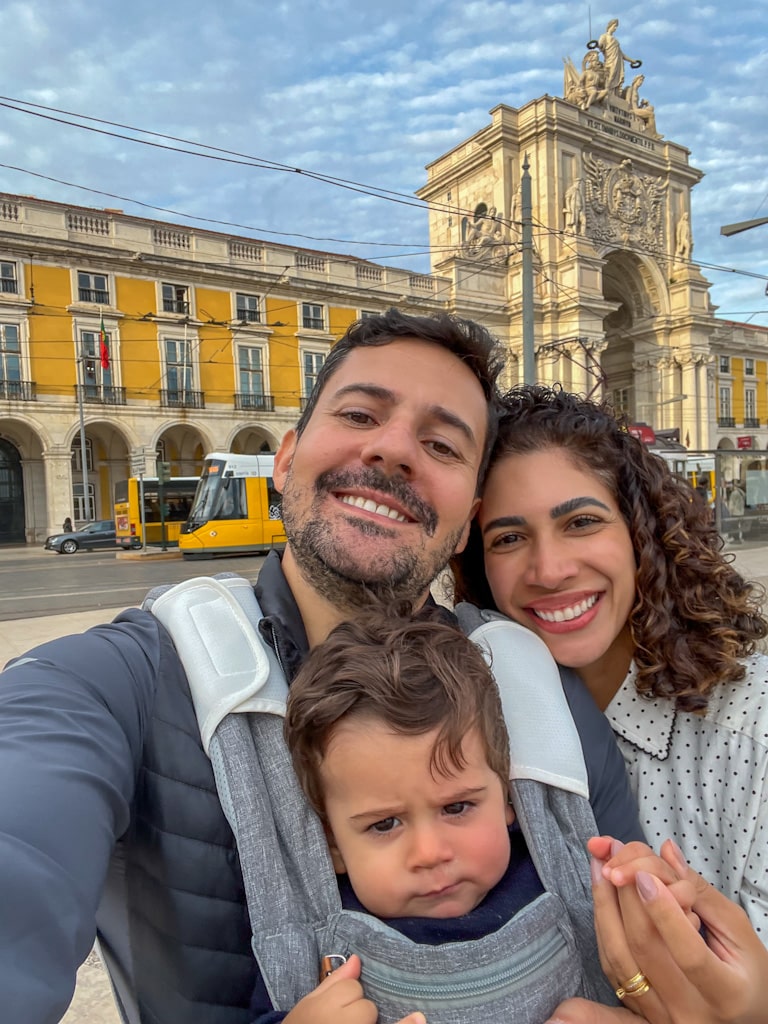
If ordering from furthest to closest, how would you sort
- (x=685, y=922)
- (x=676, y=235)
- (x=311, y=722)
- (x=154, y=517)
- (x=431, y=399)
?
(x=676, y=235) < (x=154, y=517) < (x=431, y=399) < (x=311, y=722) < (x=685, y=922)

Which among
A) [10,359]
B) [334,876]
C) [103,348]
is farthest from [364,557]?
[10,359]

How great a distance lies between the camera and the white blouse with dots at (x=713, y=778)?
1.31 metres

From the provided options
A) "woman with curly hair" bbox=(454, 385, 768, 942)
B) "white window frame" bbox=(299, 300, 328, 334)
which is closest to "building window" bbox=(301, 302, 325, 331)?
"white window frame" bbox=(299, 300, 328, 334)

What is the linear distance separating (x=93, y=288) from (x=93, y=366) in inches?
120

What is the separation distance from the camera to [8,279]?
970 inches

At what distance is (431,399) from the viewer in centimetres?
164

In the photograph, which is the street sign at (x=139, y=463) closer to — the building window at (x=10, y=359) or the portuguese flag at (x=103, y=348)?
the portuguese flag at (x=103, y=348)

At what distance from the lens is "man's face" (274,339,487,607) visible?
1497 mm

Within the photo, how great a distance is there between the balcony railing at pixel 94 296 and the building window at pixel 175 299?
233 cm

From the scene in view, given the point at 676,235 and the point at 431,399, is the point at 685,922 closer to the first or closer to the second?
the point at 431,399

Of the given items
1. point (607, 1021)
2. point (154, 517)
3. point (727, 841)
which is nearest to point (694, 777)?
point (727, 841)

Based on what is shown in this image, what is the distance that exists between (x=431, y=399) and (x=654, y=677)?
0.84m

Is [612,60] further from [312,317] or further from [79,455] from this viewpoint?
[79,455]

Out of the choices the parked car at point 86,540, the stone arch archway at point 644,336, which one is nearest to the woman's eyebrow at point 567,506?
the parked car at point 86,540
